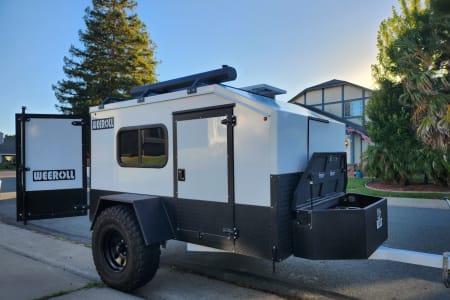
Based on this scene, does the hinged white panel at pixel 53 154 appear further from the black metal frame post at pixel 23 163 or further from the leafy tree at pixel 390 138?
the leafy tree at pixel 390 138

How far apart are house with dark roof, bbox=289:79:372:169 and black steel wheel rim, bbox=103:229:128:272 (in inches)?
759

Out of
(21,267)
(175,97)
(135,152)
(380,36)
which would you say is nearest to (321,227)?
(175,97)

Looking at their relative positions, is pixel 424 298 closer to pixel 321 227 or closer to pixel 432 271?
pixel 432 271

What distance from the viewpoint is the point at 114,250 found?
4.14m

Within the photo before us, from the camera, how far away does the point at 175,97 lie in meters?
3.96

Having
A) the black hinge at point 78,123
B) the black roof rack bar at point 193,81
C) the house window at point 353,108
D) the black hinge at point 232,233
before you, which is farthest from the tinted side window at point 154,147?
the house window at point 353,108

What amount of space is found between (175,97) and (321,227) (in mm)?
2143

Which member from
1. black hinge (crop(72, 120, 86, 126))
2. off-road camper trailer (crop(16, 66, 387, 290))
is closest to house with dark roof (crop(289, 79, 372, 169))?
black hinge (crop(72, 120, 86, 126))

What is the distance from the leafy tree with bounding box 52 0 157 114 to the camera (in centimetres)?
2153

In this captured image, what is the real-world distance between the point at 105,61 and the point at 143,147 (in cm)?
1951

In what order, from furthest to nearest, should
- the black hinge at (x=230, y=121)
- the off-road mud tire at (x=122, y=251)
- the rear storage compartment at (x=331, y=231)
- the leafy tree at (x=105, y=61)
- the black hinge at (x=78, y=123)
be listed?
the leafy tree at (x=105, y=61) < the black hinge at (x=78, y=123) < the off-road mud tire at (x=122, y=251) < the black hinge at (x=230, y=121) < the rear storage compartment at (x=331, y=231)

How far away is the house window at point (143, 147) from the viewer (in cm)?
414

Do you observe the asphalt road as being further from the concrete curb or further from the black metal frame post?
→ the black metal frame post

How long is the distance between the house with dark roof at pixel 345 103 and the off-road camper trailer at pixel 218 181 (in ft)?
60.1
